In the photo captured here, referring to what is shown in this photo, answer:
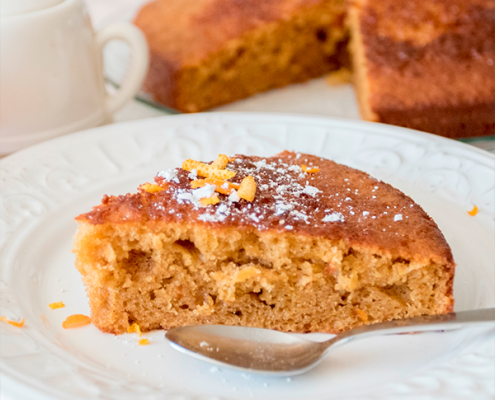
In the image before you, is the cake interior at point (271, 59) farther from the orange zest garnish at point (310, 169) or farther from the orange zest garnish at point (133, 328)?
the orange zest garnish at point (133, 328)

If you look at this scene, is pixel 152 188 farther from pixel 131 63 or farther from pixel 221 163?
pixel 131 63

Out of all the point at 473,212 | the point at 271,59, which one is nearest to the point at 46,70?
the point at 271,59

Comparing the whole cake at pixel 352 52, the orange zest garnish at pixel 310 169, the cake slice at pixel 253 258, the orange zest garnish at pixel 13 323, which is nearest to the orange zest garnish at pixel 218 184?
the cake slice at pixel 253 258

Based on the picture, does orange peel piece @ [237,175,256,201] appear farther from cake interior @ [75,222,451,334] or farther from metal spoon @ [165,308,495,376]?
metal spoon @ [165,308,495,376]

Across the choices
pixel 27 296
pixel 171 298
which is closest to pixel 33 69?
pixel 27 296

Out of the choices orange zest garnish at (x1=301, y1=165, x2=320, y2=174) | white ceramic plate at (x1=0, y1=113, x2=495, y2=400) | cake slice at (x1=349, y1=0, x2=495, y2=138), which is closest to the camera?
white ceramic plate at (x1=0, y1=113, x2=495, y2=400)

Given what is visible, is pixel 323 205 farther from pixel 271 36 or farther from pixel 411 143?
pixel 271 36

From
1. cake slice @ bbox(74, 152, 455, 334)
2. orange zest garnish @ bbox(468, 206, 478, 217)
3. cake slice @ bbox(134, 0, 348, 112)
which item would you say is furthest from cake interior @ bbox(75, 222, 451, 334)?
cake slice @ bbox(134, 0, 348, 112)

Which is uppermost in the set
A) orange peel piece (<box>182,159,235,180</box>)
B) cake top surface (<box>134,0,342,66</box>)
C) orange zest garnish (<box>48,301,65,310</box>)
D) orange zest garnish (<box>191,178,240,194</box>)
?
cake top surface (<box>134,0,342,66</box>)
